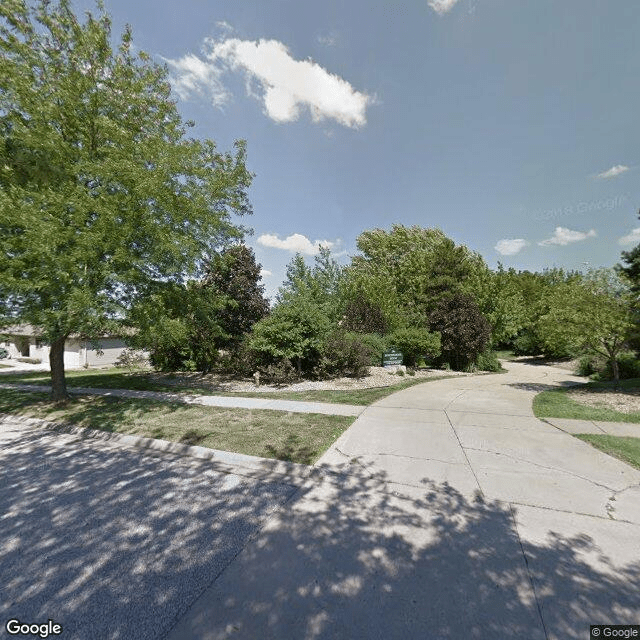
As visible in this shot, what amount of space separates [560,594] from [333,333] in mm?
11014

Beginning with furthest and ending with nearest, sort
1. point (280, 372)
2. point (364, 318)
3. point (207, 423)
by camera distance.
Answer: point (364, 318) → point (280, 372) → point (207, 423)

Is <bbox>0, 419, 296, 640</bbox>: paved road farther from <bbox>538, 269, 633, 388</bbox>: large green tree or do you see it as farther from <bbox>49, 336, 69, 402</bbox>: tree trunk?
<bbox>538, 269, 633, 388</bbox>: large green tree

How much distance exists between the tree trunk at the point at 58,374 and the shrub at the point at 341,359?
27.4 feet

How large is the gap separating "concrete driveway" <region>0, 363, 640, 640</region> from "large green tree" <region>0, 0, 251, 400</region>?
3.74m

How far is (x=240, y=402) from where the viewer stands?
883 centimetres

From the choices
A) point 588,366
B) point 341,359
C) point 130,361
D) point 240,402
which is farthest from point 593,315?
point 130,361

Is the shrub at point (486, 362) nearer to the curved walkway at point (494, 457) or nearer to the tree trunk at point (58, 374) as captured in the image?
the curved walkway at point (494, 457)

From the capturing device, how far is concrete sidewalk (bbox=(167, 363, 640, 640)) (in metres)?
2.25

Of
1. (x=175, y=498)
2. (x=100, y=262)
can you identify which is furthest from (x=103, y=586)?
(x=100, y=262)

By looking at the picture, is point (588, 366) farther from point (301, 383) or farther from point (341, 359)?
point (301, 383)

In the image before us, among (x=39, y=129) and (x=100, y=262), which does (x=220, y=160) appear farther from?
(x=100, y=262)

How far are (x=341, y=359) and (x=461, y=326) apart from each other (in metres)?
8.61

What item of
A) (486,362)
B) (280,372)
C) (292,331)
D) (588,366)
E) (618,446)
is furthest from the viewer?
(486,362)

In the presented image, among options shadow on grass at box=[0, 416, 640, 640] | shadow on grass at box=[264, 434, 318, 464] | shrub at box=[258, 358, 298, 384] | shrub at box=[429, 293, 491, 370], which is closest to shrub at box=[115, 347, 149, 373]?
shrub at box=[258, 358, 298, 384]
